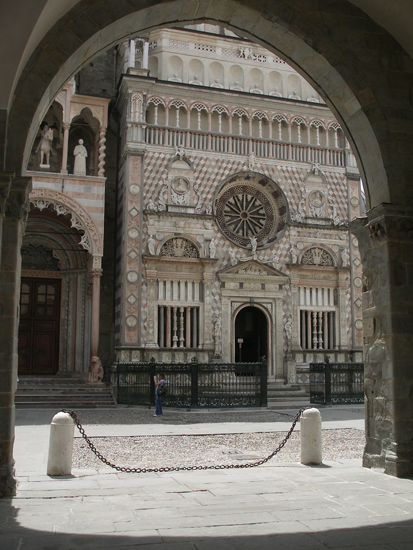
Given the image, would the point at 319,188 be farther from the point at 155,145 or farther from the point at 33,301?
the point at 33,301

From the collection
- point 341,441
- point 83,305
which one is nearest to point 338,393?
point 341,441

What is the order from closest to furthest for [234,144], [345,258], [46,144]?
[46,144]
[234,144]
[345,258]

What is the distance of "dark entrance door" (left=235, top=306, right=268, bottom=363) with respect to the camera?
Answer: 24.1 m

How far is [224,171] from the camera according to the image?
76.3 ft

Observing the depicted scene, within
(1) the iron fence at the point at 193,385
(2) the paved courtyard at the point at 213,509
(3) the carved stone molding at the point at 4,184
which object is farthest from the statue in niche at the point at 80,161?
(3) the carved stone molding at the point at 4,184

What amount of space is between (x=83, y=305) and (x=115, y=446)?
12579mm

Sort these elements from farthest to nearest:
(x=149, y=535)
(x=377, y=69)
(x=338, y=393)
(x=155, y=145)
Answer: (x=155, y=145)
(x=338, y=393)
(x=377, y=69)
(x=149, y=535)

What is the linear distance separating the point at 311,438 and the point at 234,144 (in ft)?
56.1

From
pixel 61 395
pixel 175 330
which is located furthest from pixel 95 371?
pixel 175 330

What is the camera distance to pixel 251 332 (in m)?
25.2

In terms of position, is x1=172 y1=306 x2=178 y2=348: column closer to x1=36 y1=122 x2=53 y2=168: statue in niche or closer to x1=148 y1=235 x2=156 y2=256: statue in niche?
x1=148 y1=235 x2=156 y2=256: statue in niche

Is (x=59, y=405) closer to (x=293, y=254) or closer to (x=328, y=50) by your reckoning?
(x=293, y=254)

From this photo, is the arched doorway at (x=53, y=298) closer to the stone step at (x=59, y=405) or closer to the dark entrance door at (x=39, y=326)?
the dark entrance door at (x=39, y=326)

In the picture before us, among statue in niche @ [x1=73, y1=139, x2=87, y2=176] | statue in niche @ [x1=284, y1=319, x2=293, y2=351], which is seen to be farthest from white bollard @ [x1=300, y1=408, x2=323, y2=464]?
statue in niche @ [x1=73, y1=139, x2=87, y2=176]
